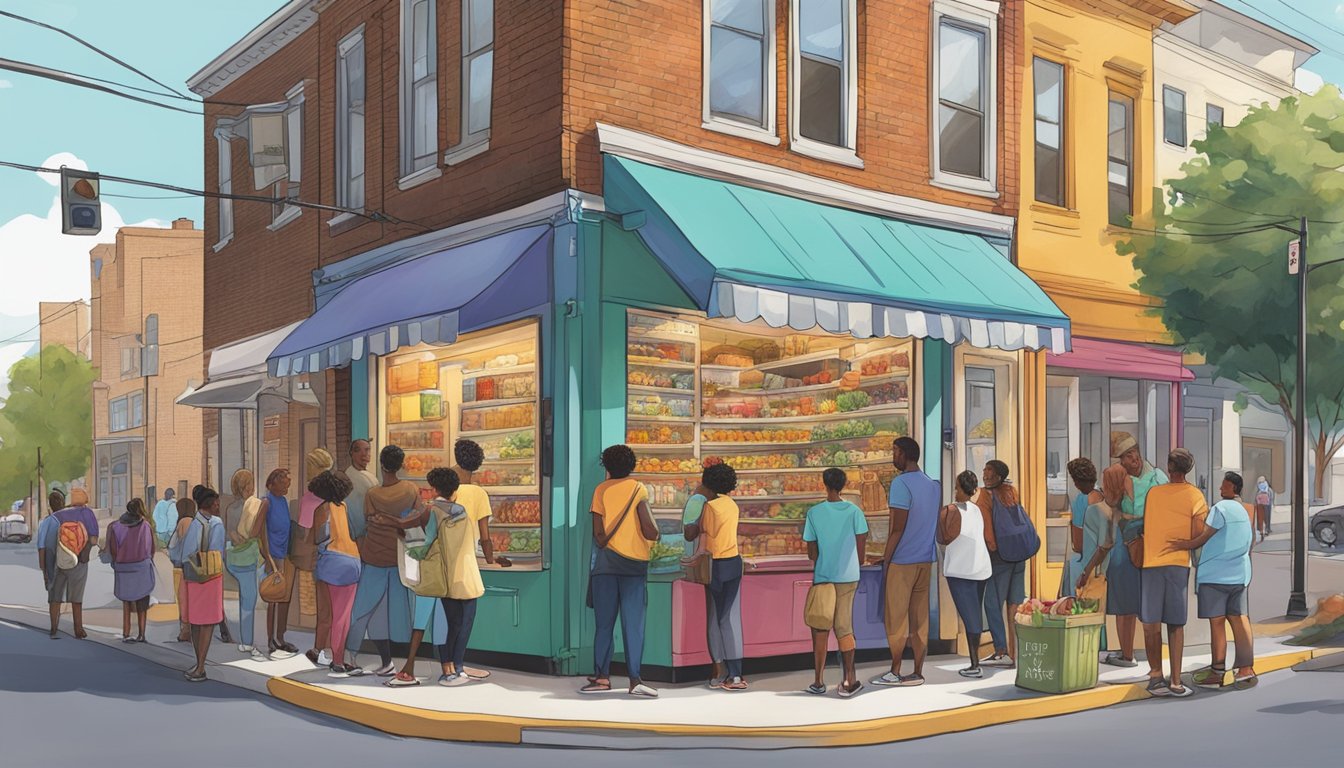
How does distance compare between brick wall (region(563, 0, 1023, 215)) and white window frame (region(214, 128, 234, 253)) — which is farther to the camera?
white window frame (region(214, 128, 234, 253))

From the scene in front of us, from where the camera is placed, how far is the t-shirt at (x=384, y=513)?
1119 cm

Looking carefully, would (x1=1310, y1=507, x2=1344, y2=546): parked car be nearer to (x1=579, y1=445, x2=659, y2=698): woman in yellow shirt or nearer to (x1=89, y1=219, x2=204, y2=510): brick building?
(x1=579, y1=445, x2=659, y2=698): woman in yellow shirt

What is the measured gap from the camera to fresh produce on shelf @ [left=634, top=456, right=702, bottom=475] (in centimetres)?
1276

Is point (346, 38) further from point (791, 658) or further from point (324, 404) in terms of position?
point (791, 658)

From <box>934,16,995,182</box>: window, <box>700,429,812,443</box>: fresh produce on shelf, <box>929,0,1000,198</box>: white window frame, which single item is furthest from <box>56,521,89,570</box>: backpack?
<box>934,16,995,182</box>: window

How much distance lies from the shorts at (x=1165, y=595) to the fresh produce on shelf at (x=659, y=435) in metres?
4.58

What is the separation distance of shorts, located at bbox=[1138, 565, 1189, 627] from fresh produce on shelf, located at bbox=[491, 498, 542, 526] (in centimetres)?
559

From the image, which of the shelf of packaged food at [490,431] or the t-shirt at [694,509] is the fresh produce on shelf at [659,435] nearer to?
the shelf of packaged food at [490,431]

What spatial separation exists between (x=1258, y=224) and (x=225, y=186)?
53.2ft

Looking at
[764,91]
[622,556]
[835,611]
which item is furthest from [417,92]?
[835,611]

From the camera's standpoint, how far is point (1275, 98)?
884 inches

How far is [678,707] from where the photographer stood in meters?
10.2

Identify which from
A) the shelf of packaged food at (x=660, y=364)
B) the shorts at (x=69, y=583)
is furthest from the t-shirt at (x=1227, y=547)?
the shorts at (x=69, y=583)

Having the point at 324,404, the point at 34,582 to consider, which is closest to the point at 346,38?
the point at 324,404
